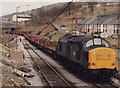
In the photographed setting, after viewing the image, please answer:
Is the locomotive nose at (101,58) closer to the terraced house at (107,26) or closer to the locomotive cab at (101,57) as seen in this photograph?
the locomotive cab at (101,57)

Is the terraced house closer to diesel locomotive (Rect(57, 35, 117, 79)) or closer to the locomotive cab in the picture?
diesel locomotive (Rect(57, 35, 117, 79))

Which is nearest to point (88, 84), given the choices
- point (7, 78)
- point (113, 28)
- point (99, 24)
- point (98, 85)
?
point (98, 85)

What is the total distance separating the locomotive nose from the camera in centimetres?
2172

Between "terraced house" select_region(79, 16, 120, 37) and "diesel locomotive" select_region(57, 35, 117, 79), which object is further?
"terraced house" select_region(79, 16, 120, 37)

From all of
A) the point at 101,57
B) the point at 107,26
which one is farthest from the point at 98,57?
the point at 107,26

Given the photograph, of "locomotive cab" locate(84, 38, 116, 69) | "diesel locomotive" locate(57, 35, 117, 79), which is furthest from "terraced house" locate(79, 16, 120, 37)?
"locomotive cab" locate(84, 38, 116, 69)

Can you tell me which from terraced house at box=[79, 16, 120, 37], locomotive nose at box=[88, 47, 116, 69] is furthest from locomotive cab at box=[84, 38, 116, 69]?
terraced house at box=[79, 16, 120, 37]

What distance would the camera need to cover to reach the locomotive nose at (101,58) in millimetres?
21719

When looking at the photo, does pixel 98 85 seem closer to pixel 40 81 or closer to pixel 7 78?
pixel 40 81

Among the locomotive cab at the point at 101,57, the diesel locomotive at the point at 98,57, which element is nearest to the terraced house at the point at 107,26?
the diesel locomotive at the point at 98,57

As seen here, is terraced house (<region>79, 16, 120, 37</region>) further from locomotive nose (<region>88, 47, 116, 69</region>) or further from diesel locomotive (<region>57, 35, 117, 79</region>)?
locomotive nose (<region>88, 47, 116, 69</region>)

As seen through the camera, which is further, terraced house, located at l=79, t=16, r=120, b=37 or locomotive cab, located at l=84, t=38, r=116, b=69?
terraced house, located at l=79, t=16, r=120, b=37

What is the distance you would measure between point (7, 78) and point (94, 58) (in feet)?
20.0

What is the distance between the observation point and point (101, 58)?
2194cm
